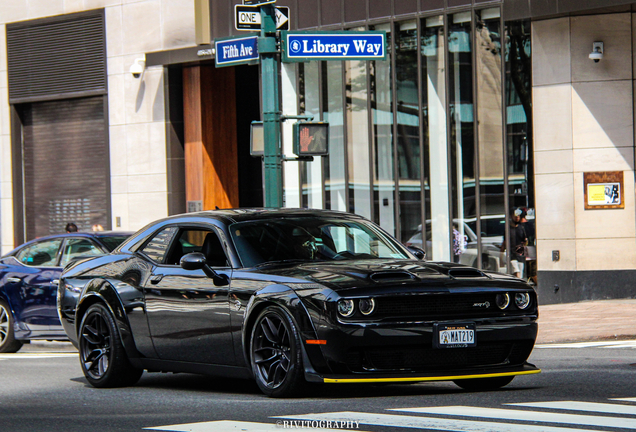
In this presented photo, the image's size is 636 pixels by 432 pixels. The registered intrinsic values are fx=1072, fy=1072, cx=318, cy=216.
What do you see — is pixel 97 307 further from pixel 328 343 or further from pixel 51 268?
Result: pixel 51 268

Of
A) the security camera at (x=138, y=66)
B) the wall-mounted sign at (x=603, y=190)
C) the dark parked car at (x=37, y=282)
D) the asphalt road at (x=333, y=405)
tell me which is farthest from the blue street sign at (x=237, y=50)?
the security camera at (x=138, y=66)

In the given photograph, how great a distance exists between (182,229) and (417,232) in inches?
503

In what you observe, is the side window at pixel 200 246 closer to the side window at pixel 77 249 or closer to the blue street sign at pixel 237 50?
the side window at pixel 77 249

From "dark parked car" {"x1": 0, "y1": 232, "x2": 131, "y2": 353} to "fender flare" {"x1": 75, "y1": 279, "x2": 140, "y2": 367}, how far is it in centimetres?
420

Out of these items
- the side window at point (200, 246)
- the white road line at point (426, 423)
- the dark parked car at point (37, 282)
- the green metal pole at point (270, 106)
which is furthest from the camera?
the green metal pole at point (270, 106)

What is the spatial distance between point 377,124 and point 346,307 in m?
15.1

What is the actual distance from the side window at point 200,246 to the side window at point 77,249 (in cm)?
487

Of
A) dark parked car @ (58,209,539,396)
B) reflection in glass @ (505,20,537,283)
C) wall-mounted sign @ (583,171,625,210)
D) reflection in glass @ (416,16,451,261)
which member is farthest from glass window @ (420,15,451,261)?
dark parked car @ (58,209,539,396)

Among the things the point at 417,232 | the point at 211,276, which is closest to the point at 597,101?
the point at 417,232

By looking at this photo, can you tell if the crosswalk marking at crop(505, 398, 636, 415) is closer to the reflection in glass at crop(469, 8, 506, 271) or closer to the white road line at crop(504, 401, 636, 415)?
the white road line at crop(504, 401, 636, 415)

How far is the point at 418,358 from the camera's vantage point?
7531 millimetres

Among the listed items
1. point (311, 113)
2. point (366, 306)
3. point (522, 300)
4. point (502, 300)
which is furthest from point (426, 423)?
point (311, 113)

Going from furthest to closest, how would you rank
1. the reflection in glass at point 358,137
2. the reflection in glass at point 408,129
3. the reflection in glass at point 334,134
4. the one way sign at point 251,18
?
the reflection in glass at point 334,134 < the reflection in glass at point 358,137 < the reflection in glass at point 408,129 < the one way sign at point 251,18

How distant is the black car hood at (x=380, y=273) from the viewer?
7.60m
